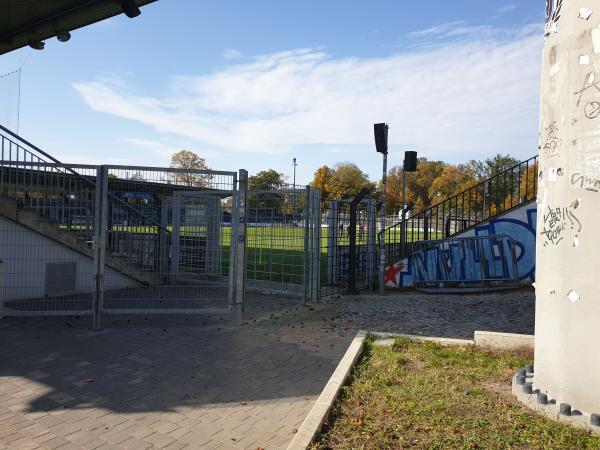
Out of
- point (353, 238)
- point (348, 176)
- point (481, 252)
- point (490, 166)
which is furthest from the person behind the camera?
point (348, 176)

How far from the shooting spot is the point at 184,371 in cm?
558

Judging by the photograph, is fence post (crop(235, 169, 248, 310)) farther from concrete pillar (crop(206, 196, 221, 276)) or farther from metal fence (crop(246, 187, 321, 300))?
metal fence (crop(246, 187, 321, 300))

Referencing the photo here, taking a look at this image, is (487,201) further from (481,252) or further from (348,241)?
(348,241)

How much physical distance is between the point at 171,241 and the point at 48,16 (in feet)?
16.8

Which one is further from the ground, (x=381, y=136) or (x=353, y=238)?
(x=381, y=136)

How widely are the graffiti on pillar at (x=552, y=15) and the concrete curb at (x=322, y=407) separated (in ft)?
11.9

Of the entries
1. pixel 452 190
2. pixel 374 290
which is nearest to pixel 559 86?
pixel 374 290

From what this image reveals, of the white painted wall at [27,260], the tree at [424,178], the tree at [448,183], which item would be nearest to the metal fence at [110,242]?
the white painted wall at [27,260]

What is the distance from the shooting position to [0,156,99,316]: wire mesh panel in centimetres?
838

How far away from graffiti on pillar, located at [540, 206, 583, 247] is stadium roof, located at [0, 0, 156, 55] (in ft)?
26.0

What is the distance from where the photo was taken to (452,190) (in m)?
66.2

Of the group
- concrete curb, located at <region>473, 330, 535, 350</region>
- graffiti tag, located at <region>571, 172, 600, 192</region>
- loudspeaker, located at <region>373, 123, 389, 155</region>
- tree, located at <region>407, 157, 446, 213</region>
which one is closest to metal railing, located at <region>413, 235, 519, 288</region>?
loudspeaker, located at <region>373, 123, 389, 155</region>

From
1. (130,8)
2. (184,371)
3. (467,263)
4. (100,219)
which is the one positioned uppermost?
(130,8)

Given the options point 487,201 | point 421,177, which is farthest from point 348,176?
point 487,201
